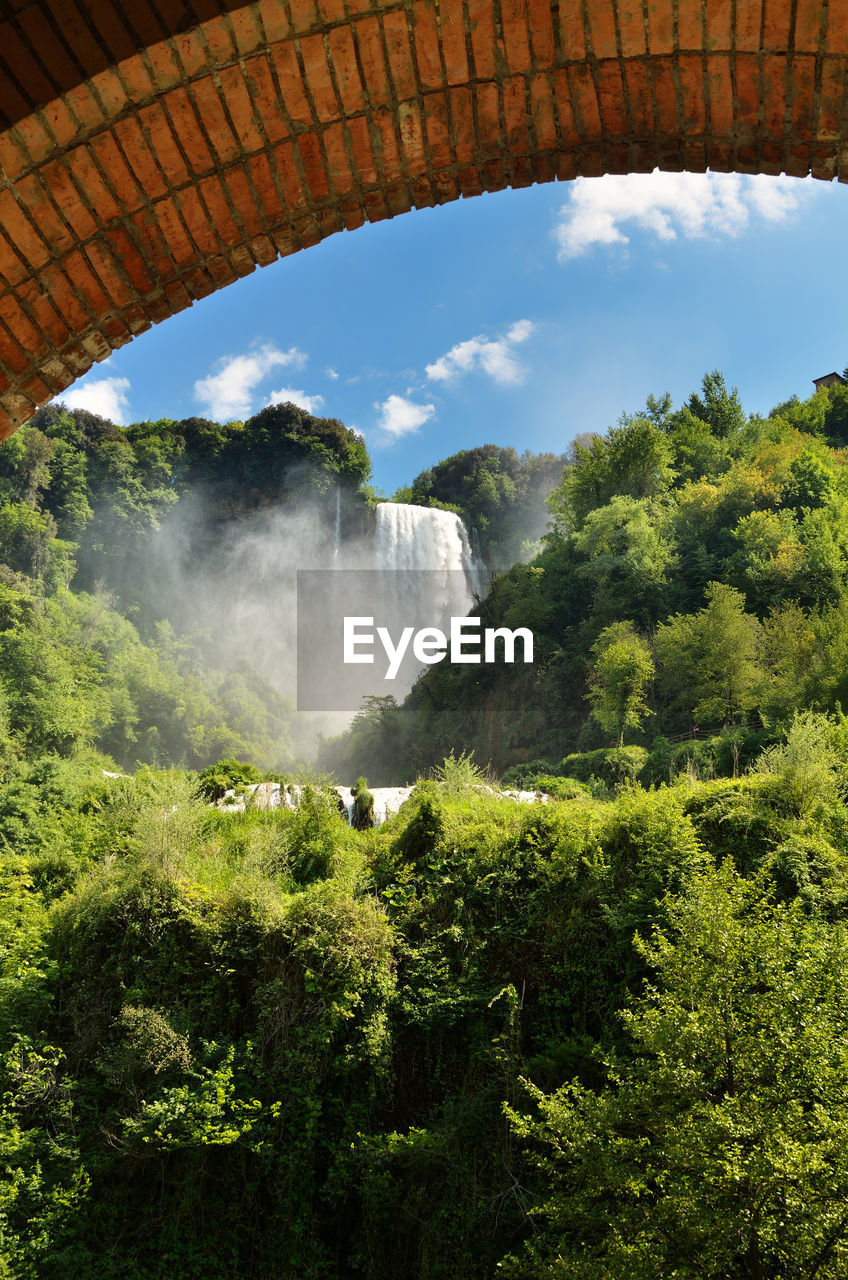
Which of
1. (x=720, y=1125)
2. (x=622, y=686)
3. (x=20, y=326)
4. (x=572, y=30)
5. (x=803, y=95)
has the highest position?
(x=572, y=30)

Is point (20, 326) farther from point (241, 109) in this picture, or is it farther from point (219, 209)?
point (241, 109)

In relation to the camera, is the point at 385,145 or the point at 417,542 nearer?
the point at 385,145

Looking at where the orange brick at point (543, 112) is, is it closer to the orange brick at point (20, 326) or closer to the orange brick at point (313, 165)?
the orange brick at point (313, 165)

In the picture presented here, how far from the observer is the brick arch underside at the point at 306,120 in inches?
77.7

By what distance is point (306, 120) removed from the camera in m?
2.19

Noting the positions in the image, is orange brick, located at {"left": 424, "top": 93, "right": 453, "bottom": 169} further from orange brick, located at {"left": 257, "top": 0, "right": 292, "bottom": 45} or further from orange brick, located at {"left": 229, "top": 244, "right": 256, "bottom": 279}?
orange brick, located at {"left": 229, "top": 244, "right": 256, "bottom": 279}

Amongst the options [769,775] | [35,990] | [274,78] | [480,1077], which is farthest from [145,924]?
[274,78]

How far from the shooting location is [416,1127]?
9531 mm

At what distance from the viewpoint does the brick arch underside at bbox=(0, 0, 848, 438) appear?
1974 mm

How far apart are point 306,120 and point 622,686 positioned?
27.4m

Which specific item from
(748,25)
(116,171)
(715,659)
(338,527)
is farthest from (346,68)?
(338,527)

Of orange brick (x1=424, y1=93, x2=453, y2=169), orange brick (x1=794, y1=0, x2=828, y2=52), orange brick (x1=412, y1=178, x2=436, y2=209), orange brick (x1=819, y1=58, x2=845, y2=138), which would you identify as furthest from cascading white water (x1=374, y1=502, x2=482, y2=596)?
orange brick (x1=794, y1=0, x2=828, y2=52)

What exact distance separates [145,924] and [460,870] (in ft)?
14.3

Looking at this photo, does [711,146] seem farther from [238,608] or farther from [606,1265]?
[238,608]
